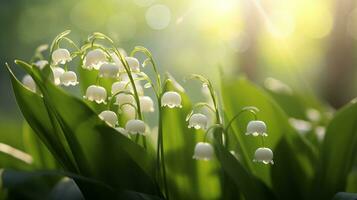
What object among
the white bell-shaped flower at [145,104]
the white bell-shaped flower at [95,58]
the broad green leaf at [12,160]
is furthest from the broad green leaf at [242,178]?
the broad green leaf at [12,160]

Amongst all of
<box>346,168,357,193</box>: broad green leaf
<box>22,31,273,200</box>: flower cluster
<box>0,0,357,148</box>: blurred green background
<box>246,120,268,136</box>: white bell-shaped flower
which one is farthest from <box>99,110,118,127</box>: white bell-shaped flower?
<box>0,0,357,148</box>: blurred green background

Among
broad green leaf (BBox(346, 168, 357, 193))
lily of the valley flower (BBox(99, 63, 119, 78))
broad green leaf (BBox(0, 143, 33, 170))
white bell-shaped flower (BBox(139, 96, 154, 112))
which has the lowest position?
broad green leaf (BBox(346, 168, 357, 193))

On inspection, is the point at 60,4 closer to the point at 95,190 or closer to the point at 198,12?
the point at 198,12

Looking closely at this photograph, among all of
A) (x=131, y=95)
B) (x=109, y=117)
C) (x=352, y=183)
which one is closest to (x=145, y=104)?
(x=131, y=95)

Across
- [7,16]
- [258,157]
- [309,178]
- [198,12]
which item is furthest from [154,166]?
[198,12]

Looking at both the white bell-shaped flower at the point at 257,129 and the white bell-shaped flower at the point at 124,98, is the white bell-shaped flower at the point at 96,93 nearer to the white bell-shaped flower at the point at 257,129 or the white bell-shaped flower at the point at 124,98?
the white bell-shaped flower at the point at 124,98

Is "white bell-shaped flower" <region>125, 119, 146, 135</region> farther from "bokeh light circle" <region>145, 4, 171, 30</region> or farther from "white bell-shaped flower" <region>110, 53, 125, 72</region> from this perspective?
"bokeh light circle" <region>145, 4, 171, 30</region>
